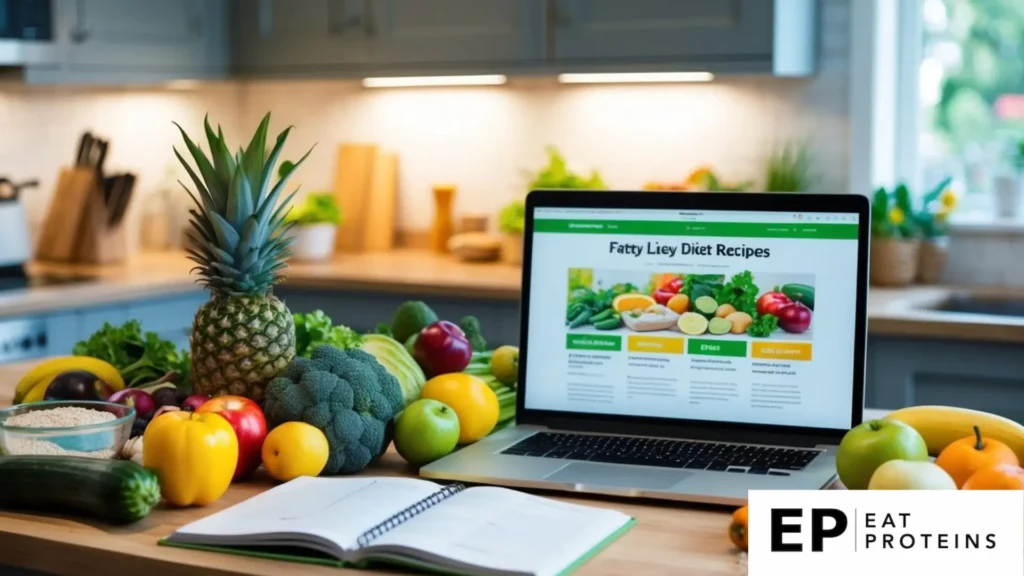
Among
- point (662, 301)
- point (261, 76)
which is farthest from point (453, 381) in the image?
point (261, 76)

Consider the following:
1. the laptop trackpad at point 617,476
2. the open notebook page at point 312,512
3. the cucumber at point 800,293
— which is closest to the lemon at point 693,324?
the cucumber at point 800,293

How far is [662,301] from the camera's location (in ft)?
5.77

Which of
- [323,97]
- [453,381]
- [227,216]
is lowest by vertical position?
[453,381]

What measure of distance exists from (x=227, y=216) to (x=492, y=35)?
2151 millimetres

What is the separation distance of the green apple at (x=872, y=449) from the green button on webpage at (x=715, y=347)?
28 cm

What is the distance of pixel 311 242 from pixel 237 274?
2.26 meters

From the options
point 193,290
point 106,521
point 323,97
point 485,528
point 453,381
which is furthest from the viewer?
point 323,97

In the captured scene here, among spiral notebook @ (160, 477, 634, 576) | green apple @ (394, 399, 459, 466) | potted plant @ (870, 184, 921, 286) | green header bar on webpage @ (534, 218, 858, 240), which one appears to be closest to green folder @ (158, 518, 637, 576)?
spiral notebook @ (160, 477, 634, 576)

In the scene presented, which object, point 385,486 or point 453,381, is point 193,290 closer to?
point 453,381

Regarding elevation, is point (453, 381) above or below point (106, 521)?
above

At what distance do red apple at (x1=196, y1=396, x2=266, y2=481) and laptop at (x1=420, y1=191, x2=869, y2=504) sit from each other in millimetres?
212

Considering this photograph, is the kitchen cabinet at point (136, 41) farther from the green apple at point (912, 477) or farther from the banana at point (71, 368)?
the green apple at point (912, 477)

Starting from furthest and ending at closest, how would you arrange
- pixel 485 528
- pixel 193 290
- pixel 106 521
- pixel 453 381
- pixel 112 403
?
pixel 193 290 → pixel 453 381 → pixel 112 403 → pixel 106 521 → pixel 485 528

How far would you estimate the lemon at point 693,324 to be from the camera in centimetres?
172
